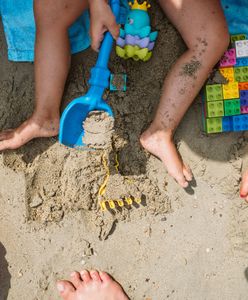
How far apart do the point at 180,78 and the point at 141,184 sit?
40cm

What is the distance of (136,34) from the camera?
1.50 meters

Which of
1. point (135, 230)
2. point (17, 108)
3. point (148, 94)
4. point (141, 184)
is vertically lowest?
point (135, 230)

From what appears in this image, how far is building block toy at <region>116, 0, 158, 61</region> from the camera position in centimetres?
149

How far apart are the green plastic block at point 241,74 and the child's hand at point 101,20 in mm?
494

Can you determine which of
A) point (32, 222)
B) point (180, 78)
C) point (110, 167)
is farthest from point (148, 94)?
point (32, 222)

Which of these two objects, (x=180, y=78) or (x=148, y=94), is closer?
(x=180, y=78)

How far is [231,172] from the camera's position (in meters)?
1.59

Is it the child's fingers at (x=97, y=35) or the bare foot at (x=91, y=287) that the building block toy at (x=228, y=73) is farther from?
the bare foot at (x=91, y=287)

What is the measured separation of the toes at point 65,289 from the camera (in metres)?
1.56

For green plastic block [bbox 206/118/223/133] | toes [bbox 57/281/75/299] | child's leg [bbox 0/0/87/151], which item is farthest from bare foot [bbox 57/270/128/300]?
green plastic block [bbox 206/118/223/133]

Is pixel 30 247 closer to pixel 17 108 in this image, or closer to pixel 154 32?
Result: pixel 17 108

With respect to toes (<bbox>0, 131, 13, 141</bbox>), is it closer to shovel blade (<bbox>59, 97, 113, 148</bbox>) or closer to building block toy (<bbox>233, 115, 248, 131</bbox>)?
shovel blade (<bbox>59, 97, 113, 148</bbox>)

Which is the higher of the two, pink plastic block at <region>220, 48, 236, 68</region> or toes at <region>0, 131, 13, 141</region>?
pink plastic block at <region>220, 48, 236, 68</region>

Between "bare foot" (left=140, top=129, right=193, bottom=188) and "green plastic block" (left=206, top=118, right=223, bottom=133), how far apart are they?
0.47 ft
